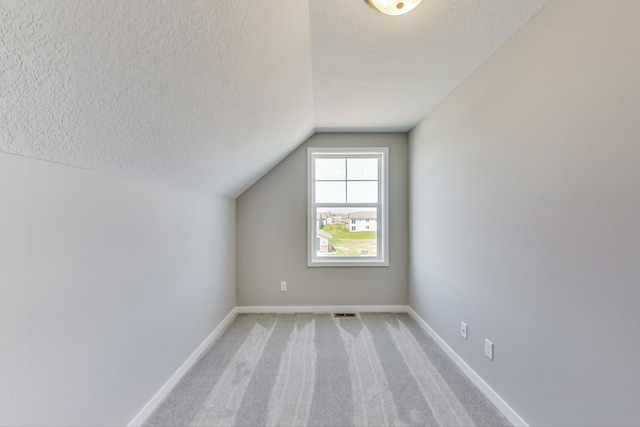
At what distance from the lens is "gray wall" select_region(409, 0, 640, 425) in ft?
3.31

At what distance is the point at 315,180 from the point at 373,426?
252 cm

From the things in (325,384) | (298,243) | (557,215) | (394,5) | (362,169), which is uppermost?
(394,5)

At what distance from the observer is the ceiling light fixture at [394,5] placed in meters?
1.24

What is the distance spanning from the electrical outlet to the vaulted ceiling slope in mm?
1841

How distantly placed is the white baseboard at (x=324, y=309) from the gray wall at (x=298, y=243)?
0.06 meters

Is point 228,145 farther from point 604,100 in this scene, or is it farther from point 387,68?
point 604,100

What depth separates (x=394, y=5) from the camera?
4.13 feet

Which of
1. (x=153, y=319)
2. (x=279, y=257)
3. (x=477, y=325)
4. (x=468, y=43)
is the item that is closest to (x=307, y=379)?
(x=153, y=319)

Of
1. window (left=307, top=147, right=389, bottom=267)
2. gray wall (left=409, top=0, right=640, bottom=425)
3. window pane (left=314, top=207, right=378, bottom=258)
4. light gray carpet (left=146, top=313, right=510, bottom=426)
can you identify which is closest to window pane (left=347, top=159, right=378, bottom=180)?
window (left=307, top=147, right=389, bottom=267)

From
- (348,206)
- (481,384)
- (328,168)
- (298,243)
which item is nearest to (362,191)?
(348,206)

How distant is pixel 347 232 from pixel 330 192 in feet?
1.82

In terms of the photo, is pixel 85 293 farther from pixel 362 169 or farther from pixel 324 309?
pixel 362 169

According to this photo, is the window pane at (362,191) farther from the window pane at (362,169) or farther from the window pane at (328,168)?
the window pane at (328,168)

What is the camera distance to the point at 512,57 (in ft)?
5.06
